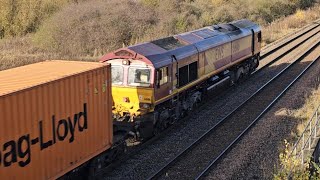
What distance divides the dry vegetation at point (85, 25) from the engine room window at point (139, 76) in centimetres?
1190

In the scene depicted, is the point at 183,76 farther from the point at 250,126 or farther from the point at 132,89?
the point at 250,126

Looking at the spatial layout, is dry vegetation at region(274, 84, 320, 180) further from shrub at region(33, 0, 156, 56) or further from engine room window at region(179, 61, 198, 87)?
shrub at region(33, 0, 156, 56)

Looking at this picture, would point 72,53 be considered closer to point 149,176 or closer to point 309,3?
point 149,176

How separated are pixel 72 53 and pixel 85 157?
66.4 feet

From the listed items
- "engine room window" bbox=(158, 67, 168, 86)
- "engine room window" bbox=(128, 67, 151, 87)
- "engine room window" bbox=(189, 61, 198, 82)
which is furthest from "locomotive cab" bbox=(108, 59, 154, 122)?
"engine room window" bbox=(189, 61, 198, 82)

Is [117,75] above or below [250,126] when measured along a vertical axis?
above

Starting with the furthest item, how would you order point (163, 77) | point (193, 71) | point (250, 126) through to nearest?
point (193, 71), point (250, 126), point (163, 77)

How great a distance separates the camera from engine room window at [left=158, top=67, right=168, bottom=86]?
14.8 meters

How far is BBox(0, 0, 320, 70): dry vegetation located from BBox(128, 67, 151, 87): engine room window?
11.9 metres

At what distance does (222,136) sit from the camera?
15742 millimetres

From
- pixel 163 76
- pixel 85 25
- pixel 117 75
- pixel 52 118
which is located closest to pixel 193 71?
pixel 163 76

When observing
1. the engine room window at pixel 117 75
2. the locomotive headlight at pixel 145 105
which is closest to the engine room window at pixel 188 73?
the locomotive headlight at pixel 145 105

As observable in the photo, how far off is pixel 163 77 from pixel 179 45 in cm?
254

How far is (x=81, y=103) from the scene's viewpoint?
1052 cm
